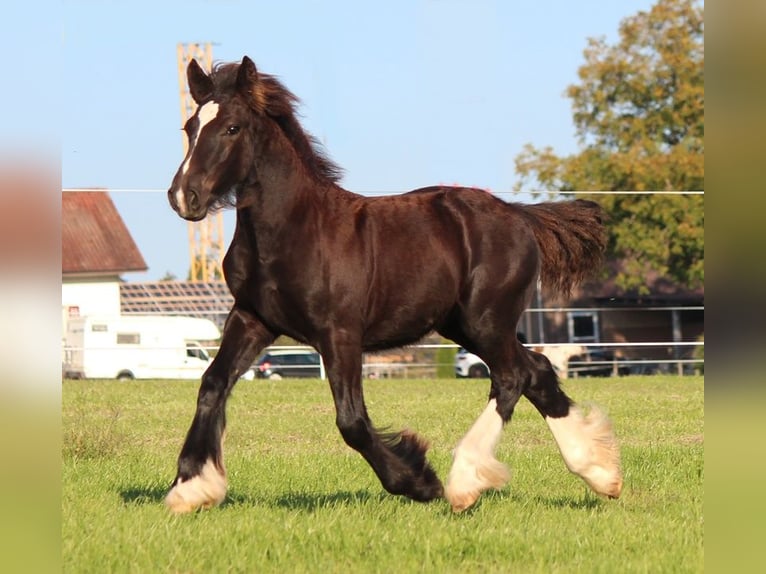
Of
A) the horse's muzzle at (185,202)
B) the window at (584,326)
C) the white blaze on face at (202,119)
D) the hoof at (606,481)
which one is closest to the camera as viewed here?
the horse's muzzle at (185,202)

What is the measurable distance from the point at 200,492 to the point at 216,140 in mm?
1912

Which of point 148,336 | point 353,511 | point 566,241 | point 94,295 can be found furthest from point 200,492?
point 94,295

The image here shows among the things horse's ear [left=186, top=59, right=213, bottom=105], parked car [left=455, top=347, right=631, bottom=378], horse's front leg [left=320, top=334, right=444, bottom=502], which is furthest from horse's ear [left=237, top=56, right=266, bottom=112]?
parked car [left=455, top=347, right=631, bottom=378]

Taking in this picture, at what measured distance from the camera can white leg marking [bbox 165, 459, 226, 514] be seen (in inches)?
240

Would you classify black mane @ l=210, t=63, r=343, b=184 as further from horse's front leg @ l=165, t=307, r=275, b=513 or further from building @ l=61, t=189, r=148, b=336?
building @ l=61, t=189, r=148, b=336

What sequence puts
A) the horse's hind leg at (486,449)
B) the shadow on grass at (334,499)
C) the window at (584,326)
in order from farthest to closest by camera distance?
the window at (584,326) → the shadow on grass at (334,499) → the horse's hind leg at (486,449)

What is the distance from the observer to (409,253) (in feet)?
21.8

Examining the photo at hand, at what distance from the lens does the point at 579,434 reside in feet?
22.6

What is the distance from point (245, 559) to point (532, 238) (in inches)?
127

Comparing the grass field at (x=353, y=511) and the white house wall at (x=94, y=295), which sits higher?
the white house wall at (x=94, y=295)

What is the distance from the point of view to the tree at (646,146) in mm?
37500

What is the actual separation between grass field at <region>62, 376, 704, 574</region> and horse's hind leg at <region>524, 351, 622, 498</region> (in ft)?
0.56

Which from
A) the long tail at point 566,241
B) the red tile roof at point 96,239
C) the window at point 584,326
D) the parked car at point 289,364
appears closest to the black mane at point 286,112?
the long tail at point 566,241

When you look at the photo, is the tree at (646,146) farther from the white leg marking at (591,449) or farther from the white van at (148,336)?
the white leg marking at (591,449)
